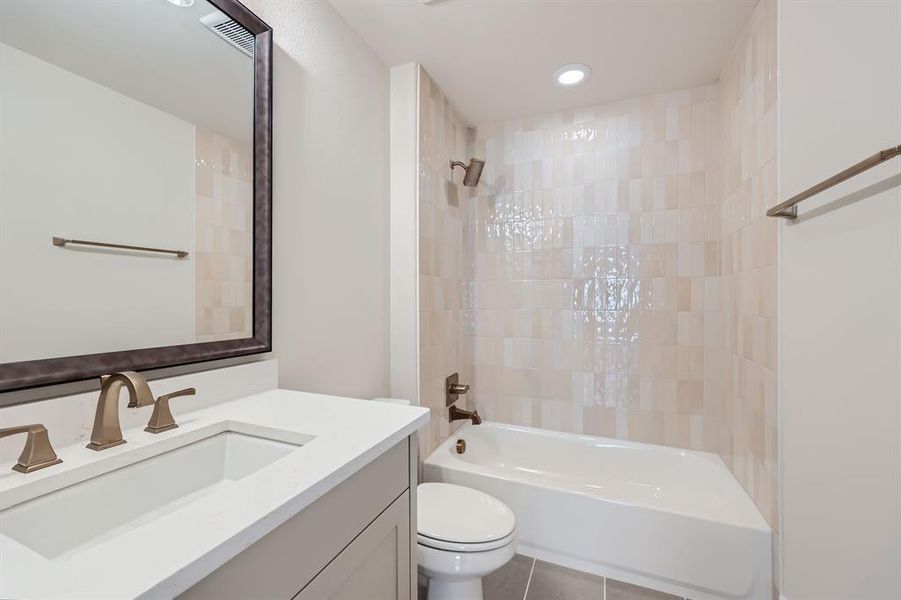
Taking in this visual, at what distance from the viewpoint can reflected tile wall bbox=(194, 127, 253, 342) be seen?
1003mm

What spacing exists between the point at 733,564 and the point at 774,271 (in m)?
1.11

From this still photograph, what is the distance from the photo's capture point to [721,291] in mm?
1979

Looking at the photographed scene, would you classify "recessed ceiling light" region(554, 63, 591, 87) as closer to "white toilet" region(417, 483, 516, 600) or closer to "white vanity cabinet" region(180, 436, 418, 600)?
"white vanity cabinet" region(180, 436, 418, 600)

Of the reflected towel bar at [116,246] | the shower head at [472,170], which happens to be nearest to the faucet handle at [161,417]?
the reflected towel bar at [116,246]

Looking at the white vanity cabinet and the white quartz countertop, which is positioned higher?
the white quartz countertop

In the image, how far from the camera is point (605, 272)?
2.21 metres

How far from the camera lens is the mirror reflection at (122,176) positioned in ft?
2.27

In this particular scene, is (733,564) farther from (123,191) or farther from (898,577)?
(123,191)

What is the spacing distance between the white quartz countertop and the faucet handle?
0.02m

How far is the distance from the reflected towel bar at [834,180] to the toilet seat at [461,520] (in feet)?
4.40

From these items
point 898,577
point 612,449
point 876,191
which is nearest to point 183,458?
point 898,577

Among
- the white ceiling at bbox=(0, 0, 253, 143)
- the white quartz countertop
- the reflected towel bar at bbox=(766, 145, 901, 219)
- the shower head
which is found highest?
the shower head

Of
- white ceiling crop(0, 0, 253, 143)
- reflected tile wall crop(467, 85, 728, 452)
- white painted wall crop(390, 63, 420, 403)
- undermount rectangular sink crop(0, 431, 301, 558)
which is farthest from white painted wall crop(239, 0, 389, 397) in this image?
reflected tile wall crop(467, 85, 728, 452)

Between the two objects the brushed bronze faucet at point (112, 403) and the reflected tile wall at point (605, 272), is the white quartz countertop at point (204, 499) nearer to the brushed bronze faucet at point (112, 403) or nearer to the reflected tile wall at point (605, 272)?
the brushed bronze faucet at point (112, 403)
